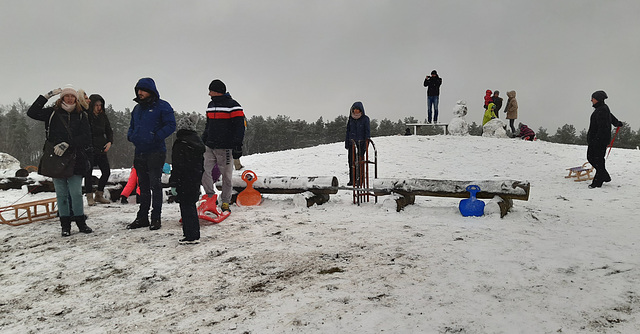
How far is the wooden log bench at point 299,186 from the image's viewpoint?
618cm

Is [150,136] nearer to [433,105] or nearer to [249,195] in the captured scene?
[249,195]

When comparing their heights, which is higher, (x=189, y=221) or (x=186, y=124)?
(x=186, y=124)

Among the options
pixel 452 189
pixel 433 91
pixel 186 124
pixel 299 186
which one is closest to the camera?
pixel 186 124

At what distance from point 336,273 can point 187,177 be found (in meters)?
2.19

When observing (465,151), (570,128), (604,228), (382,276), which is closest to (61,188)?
(382,276)

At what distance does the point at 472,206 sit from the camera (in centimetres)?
517

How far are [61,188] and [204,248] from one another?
7.42 feet

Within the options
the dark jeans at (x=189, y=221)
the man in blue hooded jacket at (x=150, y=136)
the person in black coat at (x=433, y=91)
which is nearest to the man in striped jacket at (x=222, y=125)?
the man in blue hooded jacket at (x=150, y=136)

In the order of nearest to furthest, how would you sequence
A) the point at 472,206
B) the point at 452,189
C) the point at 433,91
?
the point at 472,206, the point at 452,189, the point at 433,91

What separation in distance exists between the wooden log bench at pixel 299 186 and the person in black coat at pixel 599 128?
5742mm

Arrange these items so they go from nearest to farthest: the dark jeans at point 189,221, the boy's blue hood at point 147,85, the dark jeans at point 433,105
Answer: the dark jeans at point 189,221
the boy's blue hood at point 147,85
the dark jeans at point 433,105

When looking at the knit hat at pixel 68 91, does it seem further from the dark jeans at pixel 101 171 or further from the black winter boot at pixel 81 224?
the dark jeans at pixel 101 171

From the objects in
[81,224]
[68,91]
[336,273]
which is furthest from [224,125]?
[336,273]

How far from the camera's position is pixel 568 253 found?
349 centimetres
